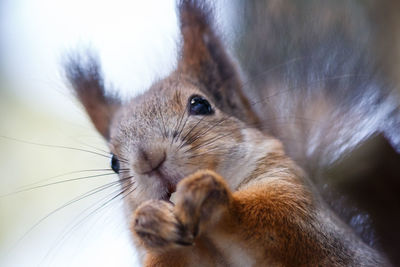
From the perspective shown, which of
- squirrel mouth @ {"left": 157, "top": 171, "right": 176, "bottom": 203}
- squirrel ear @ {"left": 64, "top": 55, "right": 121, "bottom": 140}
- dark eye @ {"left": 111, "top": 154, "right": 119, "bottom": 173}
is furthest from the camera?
squirrel ear @ {"left": 64, "top": 55, "right": 121, "bottom": 140}

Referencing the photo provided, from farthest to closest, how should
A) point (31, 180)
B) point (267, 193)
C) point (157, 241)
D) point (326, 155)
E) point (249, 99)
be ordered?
point (31, 180) → point (249, 99) → point (326, 155) → point (267, 193) → point (157, 241)

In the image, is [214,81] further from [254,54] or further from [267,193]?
[267,193]

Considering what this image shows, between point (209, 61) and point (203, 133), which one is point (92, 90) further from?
point (203, 133)

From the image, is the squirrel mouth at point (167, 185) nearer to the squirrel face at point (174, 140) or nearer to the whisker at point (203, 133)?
the squirrel face at point (174, 140)

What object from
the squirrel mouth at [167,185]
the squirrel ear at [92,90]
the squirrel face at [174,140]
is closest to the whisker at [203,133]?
the squirrel face at [174,140]

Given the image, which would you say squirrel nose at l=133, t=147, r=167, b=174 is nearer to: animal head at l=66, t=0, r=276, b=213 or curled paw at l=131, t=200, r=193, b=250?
animal head at l=66, t=0, r=276, b=213

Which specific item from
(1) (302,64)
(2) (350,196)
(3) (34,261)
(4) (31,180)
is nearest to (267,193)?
(2) (350,196)

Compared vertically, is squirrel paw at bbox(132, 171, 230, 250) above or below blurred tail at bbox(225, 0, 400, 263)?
below

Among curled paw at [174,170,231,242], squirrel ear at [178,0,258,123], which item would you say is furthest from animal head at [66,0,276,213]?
curled paw at [174,170,231,242]
